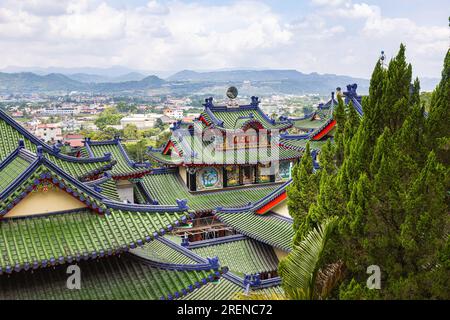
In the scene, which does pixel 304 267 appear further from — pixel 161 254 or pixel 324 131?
pixel 324 131

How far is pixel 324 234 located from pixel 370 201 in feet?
3.61

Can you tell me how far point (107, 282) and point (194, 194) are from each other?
1551cm

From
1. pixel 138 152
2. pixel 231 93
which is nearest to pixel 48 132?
pixel 138 152

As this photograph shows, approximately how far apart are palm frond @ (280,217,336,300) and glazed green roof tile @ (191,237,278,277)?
786 centimetres

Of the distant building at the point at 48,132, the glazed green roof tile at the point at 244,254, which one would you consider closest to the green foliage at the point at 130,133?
the distant building at the point at 48,132

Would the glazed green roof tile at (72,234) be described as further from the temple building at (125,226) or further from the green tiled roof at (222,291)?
the green tiled roof at (222,291)

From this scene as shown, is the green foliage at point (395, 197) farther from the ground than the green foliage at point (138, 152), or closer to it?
farther from the ground

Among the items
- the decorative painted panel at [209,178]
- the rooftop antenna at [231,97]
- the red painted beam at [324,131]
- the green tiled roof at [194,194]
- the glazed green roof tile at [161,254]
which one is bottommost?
the green tiled roof at [194,194]

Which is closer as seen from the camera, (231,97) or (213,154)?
(213,154)

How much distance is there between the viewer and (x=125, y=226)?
9.09 metres

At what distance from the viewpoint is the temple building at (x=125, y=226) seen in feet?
28.1

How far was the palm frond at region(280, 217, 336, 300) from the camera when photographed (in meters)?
6.66

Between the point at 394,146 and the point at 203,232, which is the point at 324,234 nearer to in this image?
the point at 394,146

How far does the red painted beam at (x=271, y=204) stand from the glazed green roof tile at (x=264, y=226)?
0.18 metres
